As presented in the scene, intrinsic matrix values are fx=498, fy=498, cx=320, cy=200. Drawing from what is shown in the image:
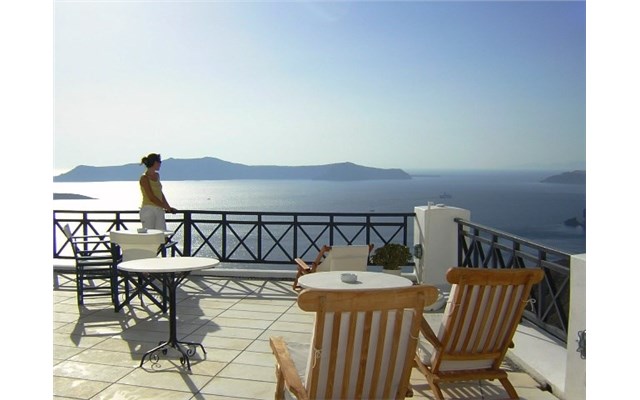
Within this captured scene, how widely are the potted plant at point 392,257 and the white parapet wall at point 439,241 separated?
50 cm

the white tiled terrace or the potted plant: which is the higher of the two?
the potted plant

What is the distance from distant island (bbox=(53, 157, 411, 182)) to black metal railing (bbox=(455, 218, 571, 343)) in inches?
371

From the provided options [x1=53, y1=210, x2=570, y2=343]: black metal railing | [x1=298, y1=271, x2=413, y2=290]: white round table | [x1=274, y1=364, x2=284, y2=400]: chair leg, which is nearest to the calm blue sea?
[x1=53, y1=210, x2=570, y2=343]: black metal railing

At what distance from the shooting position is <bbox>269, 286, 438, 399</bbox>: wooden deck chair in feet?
6.84

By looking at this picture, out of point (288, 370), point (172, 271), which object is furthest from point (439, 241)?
point (288, 370)

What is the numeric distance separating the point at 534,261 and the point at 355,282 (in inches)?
64.9

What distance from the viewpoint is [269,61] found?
362 inches

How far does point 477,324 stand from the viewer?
281 centimetres

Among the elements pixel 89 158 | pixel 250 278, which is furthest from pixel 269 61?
pixel 89 158

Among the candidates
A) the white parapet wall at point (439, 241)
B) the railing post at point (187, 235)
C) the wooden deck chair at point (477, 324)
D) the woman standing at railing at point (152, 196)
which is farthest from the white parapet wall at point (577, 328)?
the railing post at point (187, 235)

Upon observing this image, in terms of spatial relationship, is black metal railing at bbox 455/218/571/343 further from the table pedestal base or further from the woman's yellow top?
the woman's yellow top

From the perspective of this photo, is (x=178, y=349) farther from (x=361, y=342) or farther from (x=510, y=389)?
(x=510, y=389)
